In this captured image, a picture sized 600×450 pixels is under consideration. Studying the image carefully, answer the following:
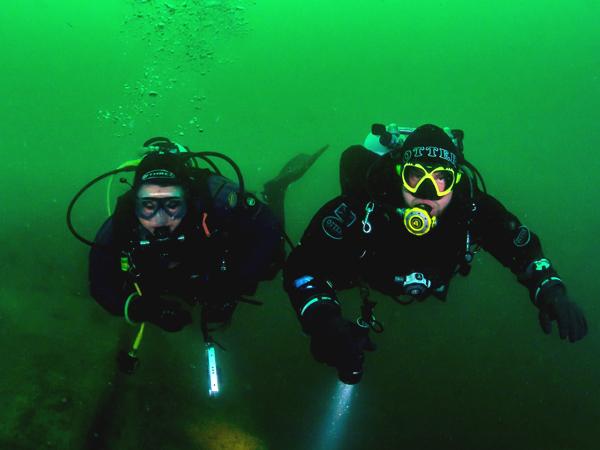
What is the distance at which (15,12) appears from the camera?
144 feet

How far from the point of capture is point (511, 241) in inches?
128

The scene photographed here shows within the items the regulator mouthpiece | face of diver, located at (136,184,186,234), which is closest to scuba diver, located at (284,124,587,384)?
the regulator mouthpiece

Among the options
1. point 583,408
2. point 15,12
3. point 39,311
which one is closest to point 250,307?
point 39,311

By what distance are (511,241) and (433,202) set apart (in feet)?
2.47

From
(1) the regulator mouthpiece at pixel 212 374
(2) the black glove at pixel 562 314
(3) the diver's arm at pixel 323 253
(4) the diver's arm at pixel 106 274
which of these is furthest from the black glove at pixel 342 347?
(4) the diver's arm at pixel 106 274

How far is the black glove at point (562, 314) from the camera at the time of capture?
107 inches

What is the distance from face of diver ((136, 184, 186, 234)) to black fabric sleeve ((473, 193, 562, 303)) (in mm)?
2175

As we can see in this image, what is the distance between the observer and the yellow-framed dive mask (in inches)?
115

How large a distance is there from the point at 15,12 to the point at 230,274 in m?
54.3

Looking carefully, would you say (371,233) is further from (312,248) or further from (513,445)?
(513,445)

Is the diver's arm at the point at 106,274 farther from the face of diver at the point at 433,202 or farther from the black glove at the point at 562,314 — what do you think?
the black glove at the point at 562,314

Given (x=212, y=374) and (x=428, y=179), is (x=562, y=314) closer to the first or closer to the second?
(x=428, y=179)

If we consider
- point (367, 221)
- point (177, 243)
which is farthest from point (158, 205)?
point (367, 221)

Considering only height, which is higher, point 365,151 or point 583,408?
point 365,151
